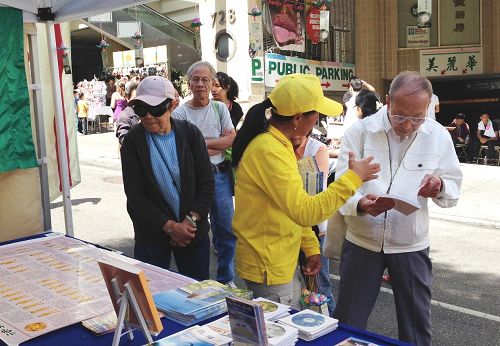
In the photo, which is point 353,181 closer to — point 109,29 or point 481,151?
point 481,151

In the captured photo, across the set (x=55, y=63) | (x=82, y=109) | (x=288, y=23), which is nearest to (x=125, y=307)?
(x=55, y=63)

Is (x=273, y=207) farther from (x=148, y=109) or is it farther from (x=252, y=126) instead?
(x=148, y=109)

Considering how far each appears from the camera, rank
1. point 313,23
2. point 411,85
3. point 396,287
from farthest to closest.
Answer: point 313,23, point 396,287, point 411,85

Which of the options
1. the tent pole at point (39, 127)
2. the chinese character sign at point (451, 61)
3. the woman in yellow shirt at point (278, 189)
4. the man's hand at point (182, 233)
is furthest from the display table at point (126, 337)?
the chinese character sign at point (451, 61)

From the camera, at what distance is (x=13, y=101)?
152 inches

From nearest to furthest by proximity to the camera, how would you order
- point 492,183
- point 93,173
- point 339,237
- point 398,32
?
1. point 339,237
2. point 492,183
3. point 93,173
4. point 398,32

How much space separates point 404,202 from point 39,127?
2.93 meters

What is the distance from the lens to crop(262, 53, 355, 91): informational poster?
14.2 metres

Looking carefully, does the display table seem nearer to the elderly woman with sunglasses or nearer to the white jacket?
the white jacket

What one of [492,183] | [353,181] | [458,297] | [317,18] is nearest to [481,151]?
[492,183]

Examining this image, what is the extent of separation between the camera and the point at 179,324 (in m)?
2.06

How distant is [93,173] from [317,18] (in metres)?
7.78

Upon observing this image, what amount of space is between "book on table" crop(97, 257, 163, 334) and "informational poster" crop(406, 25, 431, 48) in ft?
56.8

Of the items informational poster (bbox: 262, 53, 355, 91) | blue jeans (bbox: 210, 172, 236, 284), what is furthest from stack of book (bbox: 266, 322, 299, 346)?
informational poster (bbox: 262, 53, 355, 91)
